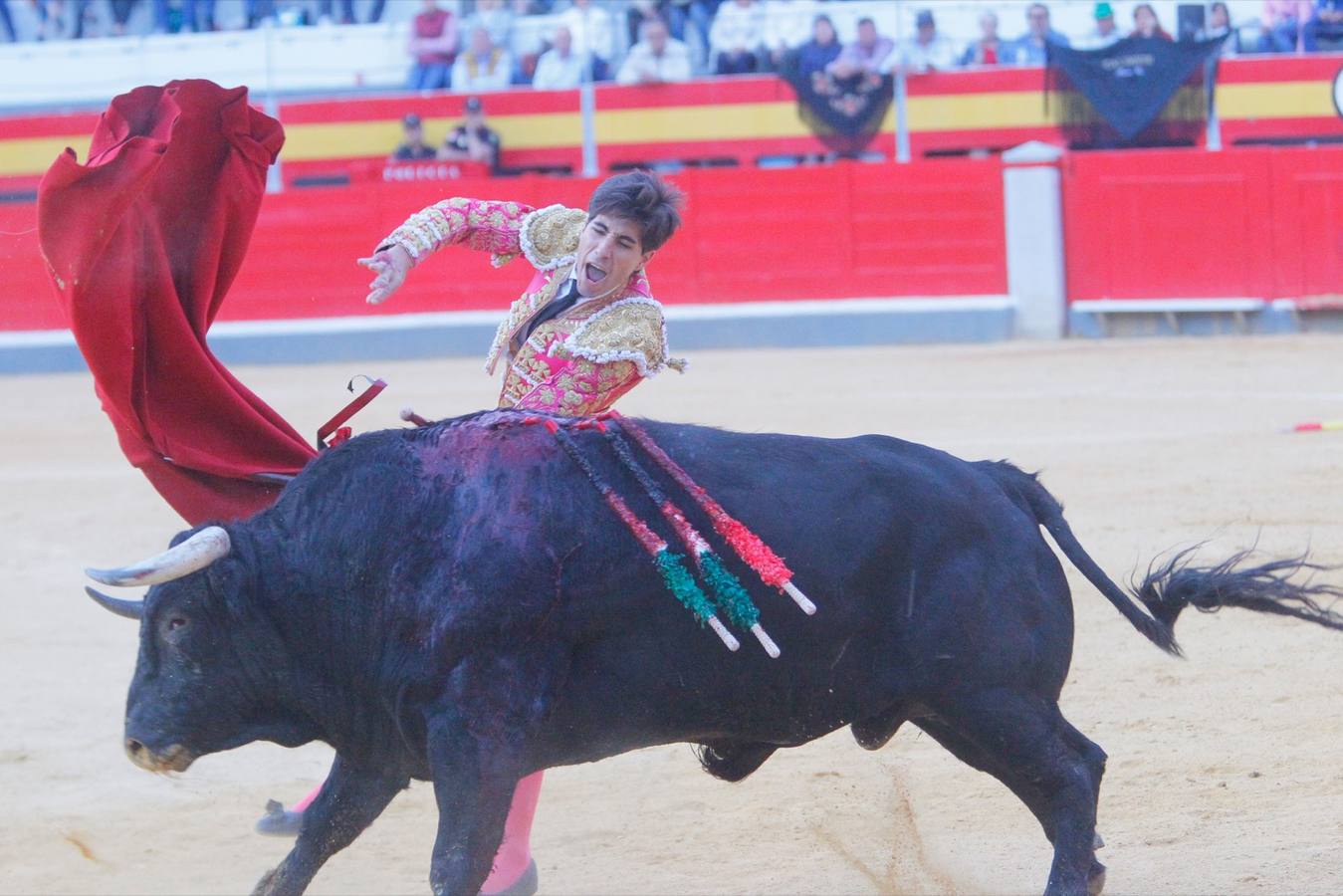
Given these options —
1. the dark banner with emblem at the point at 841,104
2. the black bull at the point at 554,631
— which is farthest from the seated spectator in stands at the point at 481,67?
the black bull at the point at 554,631

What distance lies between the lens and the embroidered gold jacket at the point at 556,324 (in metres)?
2.87

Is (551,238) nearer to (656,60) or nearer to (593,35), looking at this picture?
(656,60)

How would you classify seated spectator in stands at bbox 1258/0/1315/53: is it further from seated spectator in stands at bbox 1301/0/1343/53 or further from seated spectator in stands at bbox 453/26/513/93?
seated spectator in stands at bbox 453/26/513/93

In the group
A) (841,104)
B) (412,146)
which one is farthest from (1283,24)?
(412,146)

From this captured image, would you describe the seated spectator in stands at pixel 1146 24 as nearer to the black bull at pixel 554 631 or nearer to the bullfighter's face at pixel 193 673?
the black bull at pixel 554 631

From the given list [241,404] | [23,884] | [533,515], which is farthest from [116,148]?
[23,884]

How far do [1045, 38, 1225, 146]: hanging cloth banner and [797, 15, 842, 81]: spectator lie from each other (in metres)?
1.38

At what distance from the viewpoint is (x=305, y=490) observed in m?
2.64

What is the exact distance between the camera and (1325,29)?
426 inches

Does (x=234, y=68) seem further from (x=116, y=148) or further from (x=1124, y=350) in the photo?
(x=116, y=148)

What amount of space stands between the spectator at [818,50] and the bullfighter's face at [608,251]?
8.72m

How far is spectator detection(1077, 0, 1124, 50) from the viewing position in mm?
10617

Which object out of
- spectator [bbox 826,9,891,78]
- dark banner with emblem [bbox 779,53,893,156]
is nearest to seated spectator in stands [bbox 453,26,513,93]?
dark banner with emblem [bbox 779,53,893,156]

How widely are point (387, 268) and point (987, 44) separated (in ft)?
30.3
